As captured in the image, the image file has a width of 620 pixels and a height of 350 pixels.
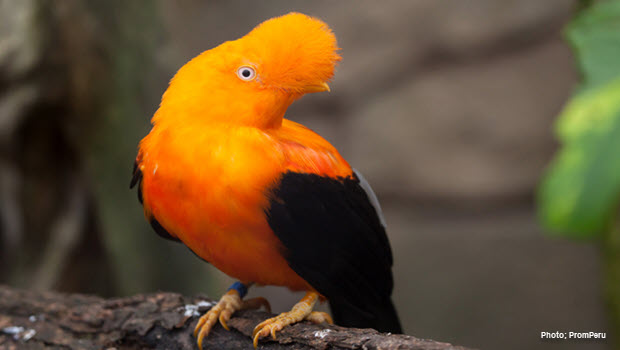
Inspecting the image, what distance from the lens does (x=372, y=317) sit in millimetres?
1627

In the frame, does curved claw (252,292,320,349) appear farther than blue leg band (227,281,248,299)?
No

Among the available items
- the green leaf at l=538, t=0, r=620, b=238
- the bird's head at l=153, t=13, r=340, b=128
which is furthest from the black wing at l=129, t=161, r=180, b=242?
the green leaf at l=538, t=0, r=620, b=238

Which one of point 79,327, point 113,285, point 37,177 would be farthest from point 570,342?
point 37,177

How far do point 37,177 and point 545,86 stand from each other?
3.11 m

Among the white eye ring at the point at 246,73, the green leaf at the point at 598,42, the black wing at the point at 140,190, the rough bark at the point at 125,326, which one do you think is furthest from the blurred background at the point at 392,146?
the green leaf at the point at 598,42

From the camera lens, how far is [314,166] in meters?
1.43

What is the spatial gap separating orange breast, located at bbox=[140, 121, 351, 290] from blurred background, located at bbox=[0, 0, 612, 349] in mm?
1485

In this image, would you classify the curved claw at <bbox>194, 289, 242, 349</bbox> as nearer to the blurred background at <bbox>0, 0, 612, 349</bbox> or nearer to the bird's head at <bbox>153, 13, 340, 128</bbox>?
the bird's head at <bbox>153, 13, 340, 128</bbox>

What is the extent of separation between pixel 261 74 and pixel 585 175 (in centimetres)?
78

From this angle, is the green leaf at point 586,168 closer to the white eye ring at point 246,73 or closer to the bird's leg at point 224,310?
the white eye ring at point 246,73

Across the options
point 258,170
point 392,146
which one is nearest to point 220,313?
point 258,170

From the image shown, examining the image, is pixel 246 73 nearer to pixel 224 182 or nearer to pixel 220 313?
pixel 224 182

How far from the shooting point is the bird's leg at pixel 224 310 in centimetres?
161

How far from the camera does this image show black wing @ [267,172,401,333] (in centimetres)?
138
